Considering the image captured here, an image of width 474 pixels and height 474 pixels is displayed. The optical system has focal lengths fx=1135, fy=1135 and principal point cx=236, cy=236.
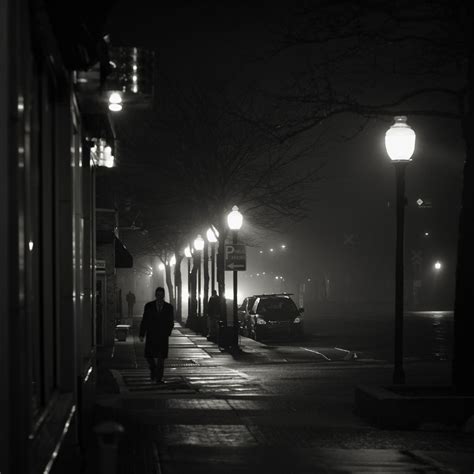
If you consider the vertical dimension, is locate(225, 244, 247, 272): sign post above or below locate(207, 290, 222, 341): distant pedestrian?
above

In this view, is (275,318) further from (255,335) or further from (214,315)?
(214,315)

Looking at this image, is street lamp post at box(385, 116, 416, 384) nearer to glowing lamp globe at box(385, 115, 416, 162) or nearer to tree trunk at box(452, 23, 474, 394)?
glowing lamp globe at box(385, 115, 416, 162)

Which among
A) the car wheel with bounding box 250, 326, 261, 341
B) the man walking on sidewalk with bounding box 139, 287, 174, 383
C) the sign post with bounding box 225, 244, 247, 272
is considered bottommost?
the car wheel with bounding box 250, 326, 261, 341

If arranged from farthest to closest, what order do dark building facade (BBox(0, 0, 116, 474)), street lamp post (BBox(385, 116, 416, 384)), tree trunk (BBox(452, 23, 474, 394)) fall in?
street lamp post (BBox(385, 116, 416, 384)) < tree trunk (BBox(452, 23, 474, 394)) < dark building facade (BBox(0, 0, 116, 474))

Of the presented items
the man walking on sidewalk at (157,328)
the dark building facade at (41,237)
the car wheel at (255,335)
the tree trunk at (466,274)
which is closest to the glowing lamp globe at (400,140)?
the tree trunk at (466,274)

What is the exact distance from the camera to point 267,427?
1408 cm

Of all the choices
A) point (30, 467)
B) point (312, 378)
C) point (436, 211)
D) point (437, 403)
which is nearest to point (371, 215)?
point (436, 211)

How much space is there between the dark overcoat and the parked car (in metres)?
20.2

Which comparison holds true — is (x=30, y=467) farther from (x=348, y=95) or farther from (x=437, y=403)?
(x=348, y=95)

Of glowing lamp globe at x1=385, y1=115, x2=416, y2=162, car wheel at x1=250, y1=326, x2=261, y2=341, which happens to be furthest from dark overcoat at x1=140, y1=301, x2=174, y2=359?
car wheel at x1=250, y1=326, x2=261, y2=341

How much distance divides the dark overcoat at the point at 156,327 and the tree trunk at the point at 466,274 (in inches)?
265

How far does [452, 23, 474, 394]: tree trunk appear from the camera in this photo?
15672 millimetres

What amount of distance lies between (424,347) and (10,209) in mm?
31477

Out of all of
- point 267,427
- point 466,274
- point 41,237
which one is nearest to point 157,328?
point 466,274
